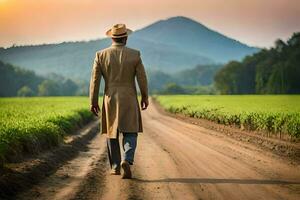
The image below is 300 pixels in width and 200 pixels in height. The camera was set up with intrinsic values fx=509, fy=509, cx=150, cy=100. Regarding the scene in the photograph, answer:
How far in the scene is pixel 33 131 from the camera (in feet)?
40.6

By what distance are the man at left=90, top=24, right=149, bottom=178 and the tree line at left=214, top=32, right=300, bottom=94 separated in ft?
339

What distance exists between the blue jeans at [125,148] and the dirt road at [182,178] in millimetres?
301

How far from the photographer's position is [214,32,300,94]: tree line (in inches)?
4318

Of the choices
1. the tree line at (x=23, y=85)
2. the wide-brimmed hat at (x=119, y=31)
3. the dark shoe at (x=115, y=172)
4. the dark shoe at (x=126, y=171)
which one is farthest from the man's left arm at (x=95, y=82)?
the tree line at (x=23, y=85)

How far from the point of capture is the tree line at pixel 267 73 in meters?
110

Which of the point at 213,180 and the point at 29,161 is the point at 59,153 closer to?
the point at 29,161

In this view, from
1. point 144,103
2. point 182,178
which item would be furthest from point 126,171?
point 144,103

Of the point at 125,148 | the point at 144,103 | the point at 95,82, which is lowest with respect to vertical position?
the point at 125,148

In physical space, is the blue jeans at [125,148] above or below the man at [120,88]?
below

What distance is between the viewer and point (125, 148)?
8.98 metres

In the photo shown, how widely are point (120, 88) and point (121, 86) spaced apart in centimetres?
4

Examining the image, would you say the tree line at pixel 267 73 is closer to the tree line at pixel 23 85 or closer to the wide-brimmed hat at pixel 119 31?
the tree line at pixel 23 85

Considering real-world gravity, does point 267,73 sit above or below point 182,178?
above

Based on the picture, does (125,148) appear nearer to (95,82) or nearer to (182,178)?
(182,178)
